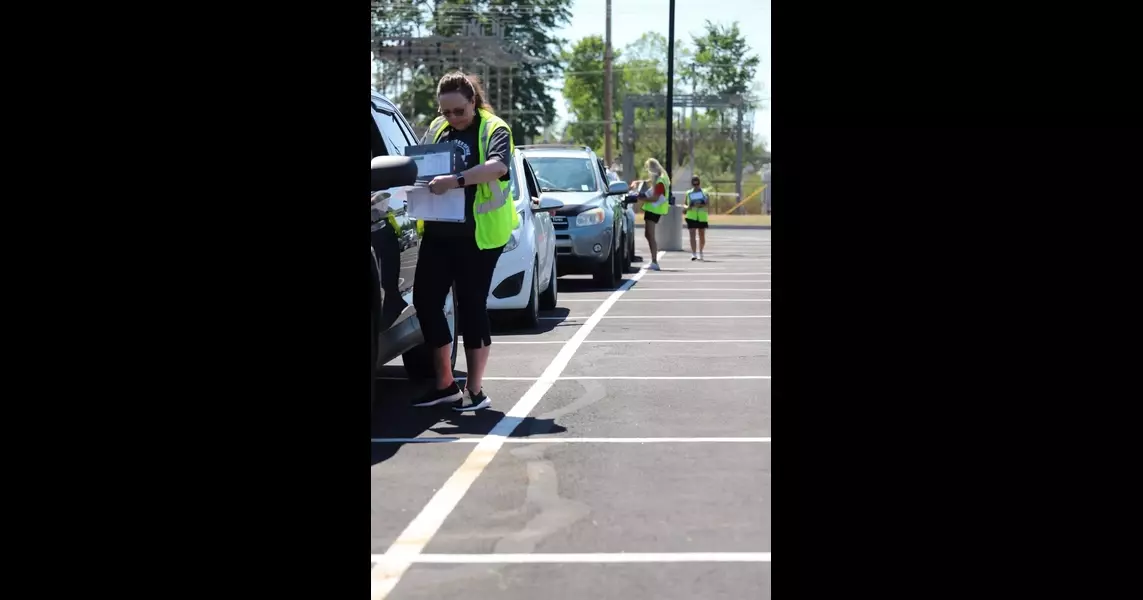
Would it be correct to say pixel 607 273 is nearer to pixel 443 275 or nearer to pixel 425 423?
pixel 443 275

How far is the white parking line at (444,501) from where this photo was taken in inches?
183

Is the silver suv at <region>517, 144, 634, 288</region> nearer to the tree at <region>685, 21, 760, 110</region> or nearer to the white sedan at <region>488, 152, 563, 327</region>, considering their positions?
the white sedan at <region>488, 152, 563, 327</region>

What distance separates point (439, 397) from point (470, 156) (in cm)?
137

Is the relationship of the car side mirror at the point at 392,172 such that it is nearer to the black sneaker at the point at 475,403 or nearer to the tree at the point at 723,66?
the black sneaker at the point at 475,403

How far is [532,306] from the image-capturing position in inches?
484

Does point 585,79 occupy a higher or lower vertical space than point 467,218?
higher

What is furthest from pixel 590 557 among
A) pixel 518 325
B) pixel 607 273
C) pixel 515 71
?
pixel 515 71
